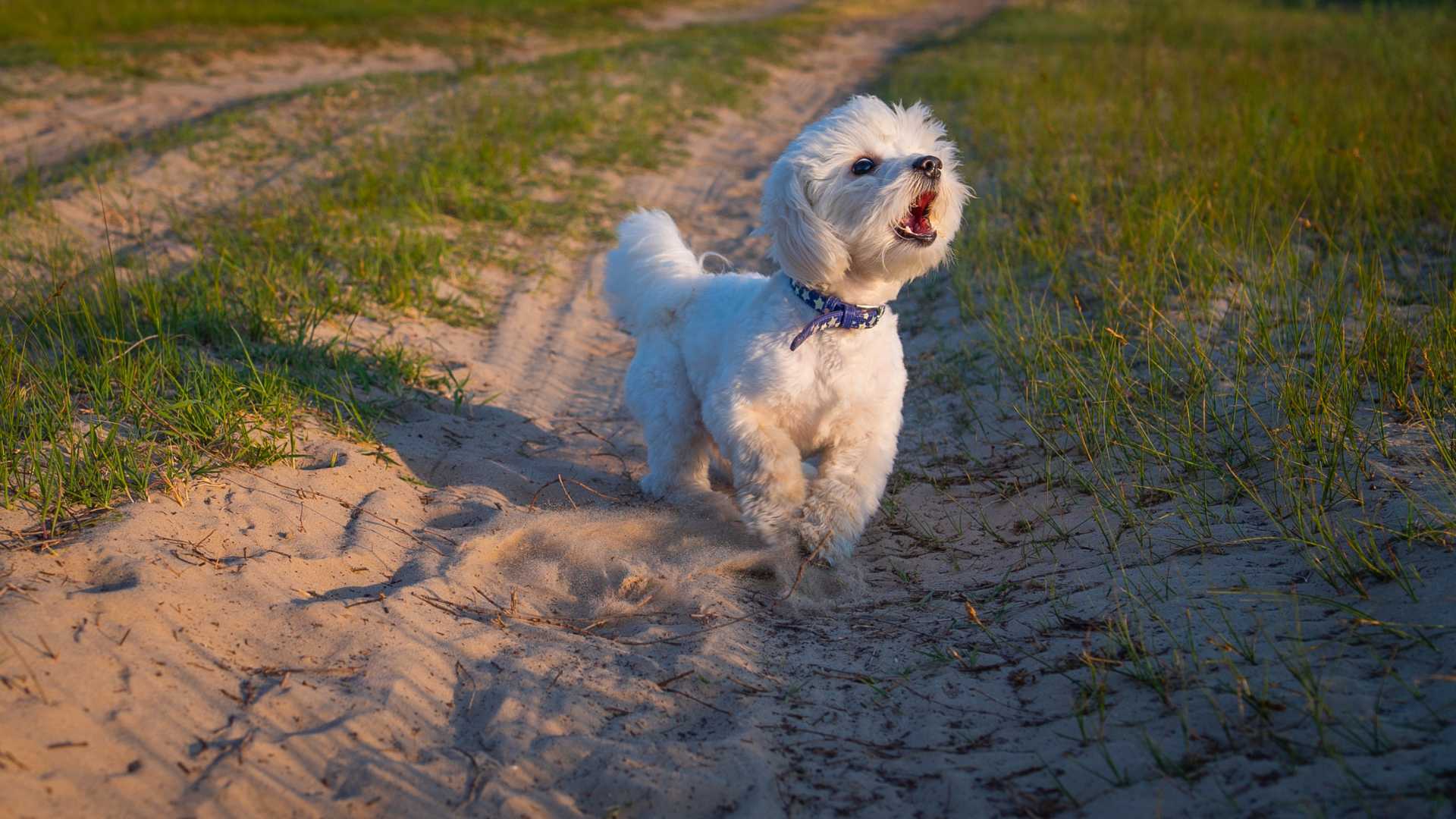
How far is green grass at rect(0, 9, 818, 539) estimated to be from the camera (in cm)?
367

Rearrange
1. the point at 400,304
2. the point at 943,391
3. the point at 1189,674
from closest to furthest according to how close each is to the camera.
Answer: the point at 1189,674, the point at 943,391, the point at 400,304

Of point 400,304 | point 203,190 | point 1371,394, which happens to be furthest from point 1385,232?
point 203,190

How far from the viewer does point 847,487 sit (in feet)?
13.0

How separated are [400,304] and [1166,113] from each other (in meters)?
7.37

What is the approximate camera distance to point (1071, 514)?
4.05 metres

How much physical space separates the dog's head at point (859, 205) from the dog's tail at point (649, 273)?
913mm

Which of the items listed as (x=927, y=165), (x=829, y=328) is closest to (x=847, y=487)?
(x=829, y=328)

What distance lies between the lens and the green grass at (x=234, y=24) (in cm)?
1373

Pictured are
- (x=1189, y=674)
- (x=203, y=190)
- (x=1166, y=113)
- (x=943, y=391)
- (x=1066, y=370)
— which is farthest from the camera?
(x=1166, y=113)

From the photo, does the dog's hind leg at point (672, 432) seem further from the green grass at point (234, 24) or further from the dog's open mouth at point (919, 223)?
the green grass at point (234, 24)

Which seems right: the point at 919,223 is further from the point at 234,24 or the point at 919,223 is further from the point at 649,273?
the point at 234,24

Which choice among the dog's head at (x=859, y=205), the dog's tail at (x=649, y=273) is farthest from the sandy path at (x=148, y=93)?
the dog's head at (x=859, y=205)

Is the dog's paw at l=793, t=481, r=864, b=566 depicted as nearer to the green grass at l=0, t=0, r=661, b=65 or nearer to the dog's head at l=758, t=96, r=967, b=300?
the dog's head at l=758, t=96, r=967, b=300

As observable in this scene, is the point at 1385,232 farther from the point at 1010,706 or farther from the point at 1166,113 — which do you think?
the point at 1010,706
